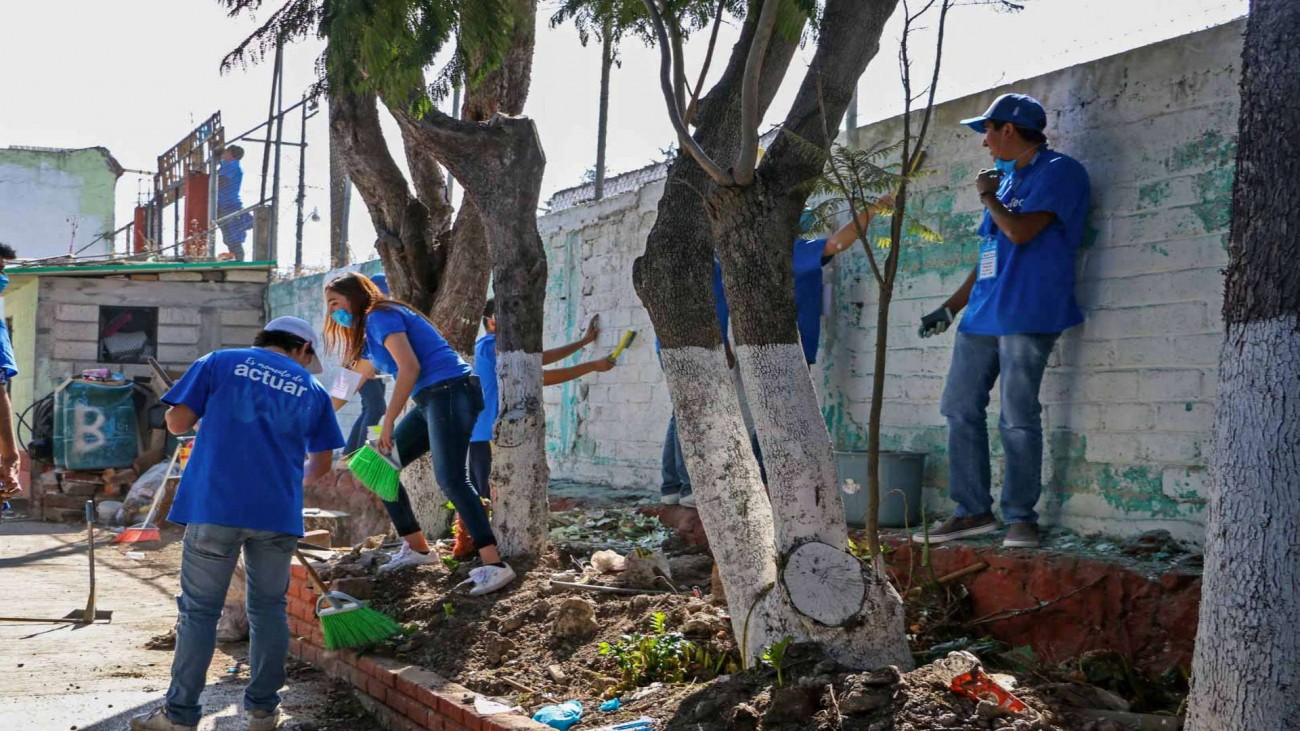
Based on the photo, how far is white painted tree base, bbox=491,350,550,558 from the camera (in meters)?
6.45

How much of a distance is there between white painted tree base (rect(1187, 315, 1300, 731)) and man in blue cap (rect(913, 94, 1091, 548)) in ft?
7.28

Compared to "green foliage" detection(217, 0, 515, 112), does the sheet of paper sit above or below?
below

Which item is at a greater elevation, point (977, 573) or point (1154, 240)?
point (1154, 240)

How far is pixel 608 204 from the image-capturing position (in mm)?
9828

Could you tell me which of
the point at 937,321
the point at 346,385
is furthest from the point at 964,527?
the point at 346,385

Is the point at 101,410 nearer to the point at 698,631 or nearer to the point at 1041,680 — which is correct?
the point at 698,631

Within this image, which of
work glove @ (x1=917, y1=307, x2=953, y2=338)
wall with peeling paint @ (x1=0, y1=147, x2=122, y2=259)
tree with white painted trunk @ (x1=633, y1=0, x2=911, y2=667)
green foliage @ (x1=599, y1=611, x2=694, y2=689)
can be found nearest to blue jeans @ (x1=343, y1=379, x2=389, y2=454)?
work glove @ (x1=917, y1=307, x2=953, y2=338)

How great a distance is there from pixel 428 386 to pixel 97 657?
238 cm

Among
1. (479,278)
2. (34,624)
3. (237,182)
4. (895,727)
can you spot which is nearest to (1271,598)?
(895,727)

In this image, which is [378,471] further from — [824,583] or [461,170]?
[824,583]

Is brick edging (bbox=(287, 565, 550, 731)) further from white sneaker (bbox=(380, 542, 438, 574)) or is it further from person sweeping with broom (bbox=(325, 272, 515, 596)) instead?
person sweeping with broom (bbox=(325, 272, 515, 596))

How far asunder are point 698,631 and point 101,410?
11.6 m

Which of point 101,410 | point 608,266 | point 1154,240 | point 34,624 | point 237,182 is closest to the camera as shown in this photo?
point 1154,240

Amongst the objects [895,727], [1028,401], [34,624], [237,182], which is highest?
[237,182]
